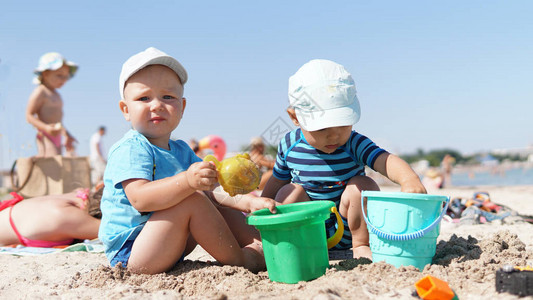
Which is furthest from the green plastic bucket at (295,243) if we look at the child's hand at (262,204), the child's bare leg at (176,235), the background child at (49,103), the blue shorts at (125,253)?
the background child at (49,103)

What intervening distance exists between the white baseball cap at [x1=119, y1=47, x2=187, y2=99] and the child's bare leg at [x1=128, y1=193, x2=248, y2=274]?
0.73m

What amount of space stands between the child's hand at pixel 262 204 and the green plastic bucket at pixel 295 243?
0.52 ft

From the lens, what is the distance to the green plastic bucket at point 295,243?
1823mm

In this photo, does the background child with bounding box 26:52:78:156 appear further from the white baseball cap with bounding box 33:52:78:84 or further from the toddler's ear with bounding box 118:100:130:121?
the toddler's ear with bounding box 118:100:130:121

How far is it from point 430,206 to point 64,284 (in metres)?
1.83

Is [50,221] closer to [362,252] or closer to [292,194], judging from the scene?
[292,194]

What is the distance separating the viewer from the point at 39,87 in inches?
241

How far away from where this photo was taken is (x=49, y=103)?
243 inches

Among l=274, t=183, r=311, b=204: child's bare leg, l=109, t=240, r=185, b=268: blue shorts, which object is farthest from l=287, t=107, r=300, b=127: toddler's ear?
l=109, t=240, r=185, b=268: blue shorts

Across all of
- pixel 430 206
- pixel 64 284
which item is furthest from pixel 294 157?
pixel 64 284

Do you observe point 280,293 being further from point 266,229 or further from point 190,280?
point 190,280

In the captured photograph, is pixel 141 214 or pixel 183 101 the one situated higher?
pixel 183 101

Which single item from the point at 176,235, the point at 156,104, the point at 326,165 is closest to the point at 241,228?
the point at 176,235

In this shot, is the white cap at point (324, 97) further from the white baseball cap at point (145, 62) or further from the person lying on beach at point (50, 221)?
the person lying on beach at point (50, 221)
